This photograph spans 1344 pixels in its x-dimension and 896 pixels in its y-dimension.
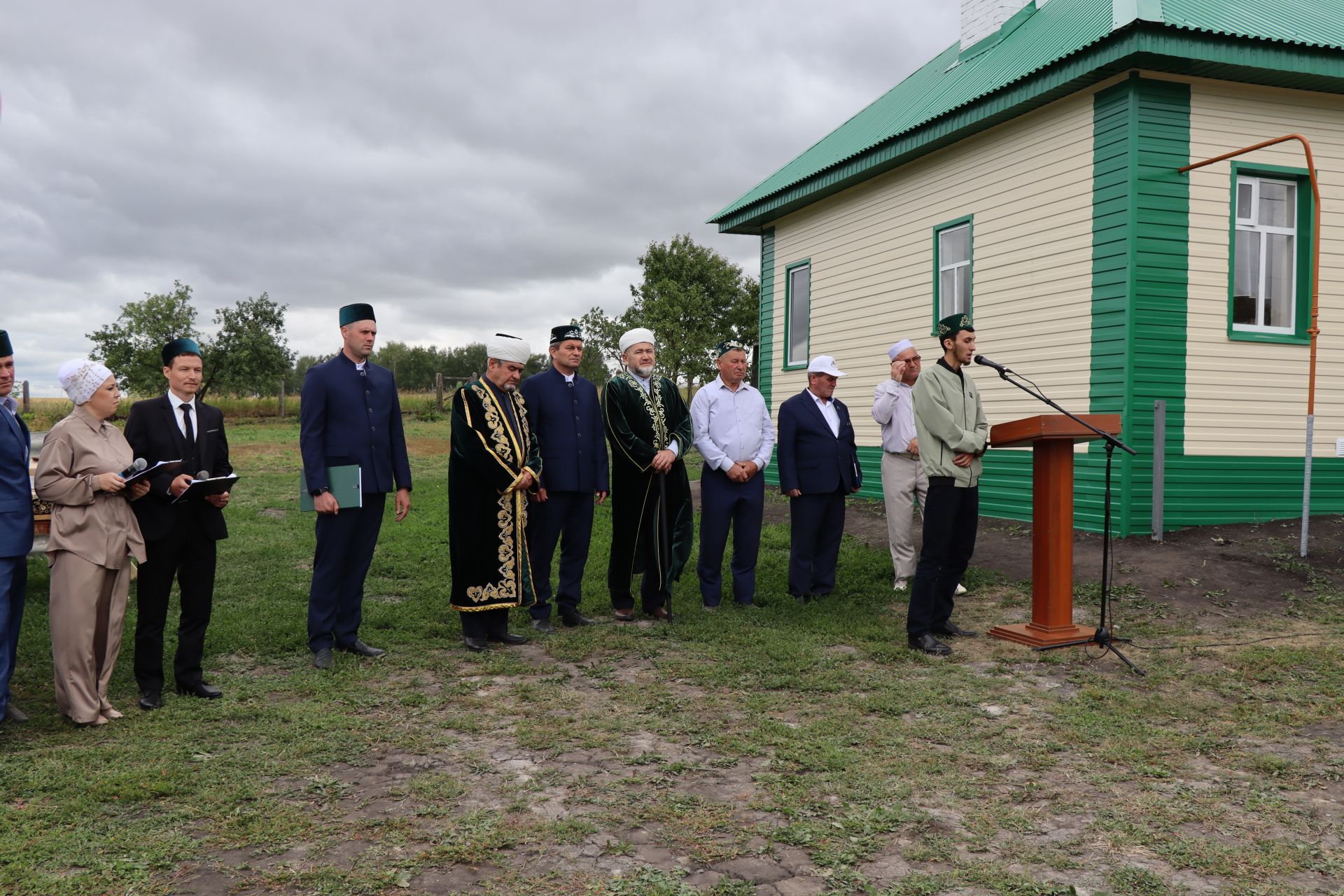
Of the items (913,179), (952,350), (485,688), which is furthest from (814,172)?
(485,688)

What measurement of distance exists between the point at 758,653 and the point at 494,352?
8.56 ft

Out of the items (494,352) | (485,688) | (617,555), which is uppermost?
(494,352)

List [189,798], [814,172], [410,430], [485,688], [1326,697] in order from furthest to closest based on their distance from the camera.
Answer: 1. [410,430]
2. [814,172]
3. [485,688]
4. [1326,697]
5. [189,798]

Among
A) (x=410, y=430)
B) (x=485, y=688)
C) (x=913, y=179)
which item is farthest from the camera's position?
(x=410, y=430)

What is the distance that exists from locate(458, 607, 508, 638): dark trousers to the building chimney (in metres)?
11.8

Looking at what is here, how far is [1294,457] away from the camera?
1029 cm

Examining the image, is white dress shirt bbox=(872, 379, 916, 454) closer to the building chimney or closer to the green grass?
the green grass

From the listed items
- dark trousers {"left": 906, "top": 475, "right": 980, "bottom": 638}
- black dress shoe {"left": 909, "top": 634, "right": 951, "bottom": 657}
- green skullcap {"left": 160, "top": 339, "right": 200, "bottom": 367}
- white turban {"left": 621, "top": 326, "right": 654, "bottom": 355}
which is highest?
white turban {"left": 621, "top": 326, "right": 654, "bottom": 355}

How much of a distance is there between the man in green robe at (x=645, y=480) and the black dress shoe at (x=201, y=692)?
287cm

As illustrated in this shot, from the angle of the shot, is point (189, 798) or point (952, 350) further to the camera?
point (952, 350)

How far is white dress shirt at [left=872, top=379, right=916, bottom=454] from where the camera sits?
8.05 m

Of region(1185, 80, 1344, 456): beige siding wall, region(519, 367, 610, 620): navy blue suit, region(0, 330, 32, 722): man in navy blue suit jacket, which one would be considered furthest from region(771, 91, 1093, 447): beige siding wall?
region(0, 330, 32, 722): man in navy blue suit jacket

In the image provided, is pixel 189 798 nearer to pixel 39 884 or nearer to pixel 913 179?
pixel 39 884

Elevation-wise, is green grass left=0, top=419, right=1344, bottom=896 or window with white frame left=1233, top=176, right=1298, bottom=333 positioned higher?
window with white frame left=1233, top=176, right=1298, bottom=333
